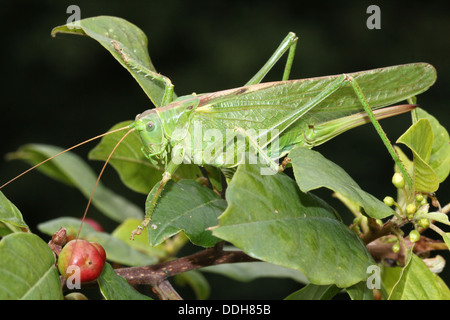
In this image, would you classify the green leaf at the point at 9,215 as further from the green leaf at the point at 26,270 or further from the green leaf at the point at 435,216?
the green leaf at the point at 435,216

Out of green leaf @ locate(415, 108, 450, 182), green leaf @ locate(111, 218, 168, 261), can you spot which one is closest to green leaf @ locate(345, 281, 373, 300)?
green leaf @ locate(415, 108, 450, 182)

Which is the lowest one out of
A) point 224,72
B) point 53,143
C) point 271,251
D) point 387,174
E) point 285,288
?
point 285,288

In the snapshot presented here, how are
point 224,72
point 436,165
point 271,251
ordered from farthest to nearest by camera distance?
point 224,72, point 436,165, point 271,251

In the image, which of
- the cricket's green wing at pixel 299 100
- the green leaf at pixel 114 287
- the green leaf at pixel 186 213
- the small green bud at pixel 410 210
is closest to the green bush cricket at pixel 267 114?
the cricket's green wing at pixel 299 100

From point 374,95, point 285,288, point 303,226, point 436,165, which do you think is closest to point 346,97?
point 374,95

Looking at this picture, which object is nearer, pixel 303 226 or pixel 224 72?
pixel 303 226

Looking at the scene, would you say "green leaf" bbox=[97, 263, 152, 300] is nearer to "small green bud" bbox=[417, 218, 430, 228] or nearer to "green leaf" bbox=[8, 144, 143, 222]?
"small green bud" bbox=[417, 218, 430, 228]

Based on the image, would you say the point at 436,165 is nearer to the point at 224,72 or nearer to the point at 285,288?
the point at 285,288
